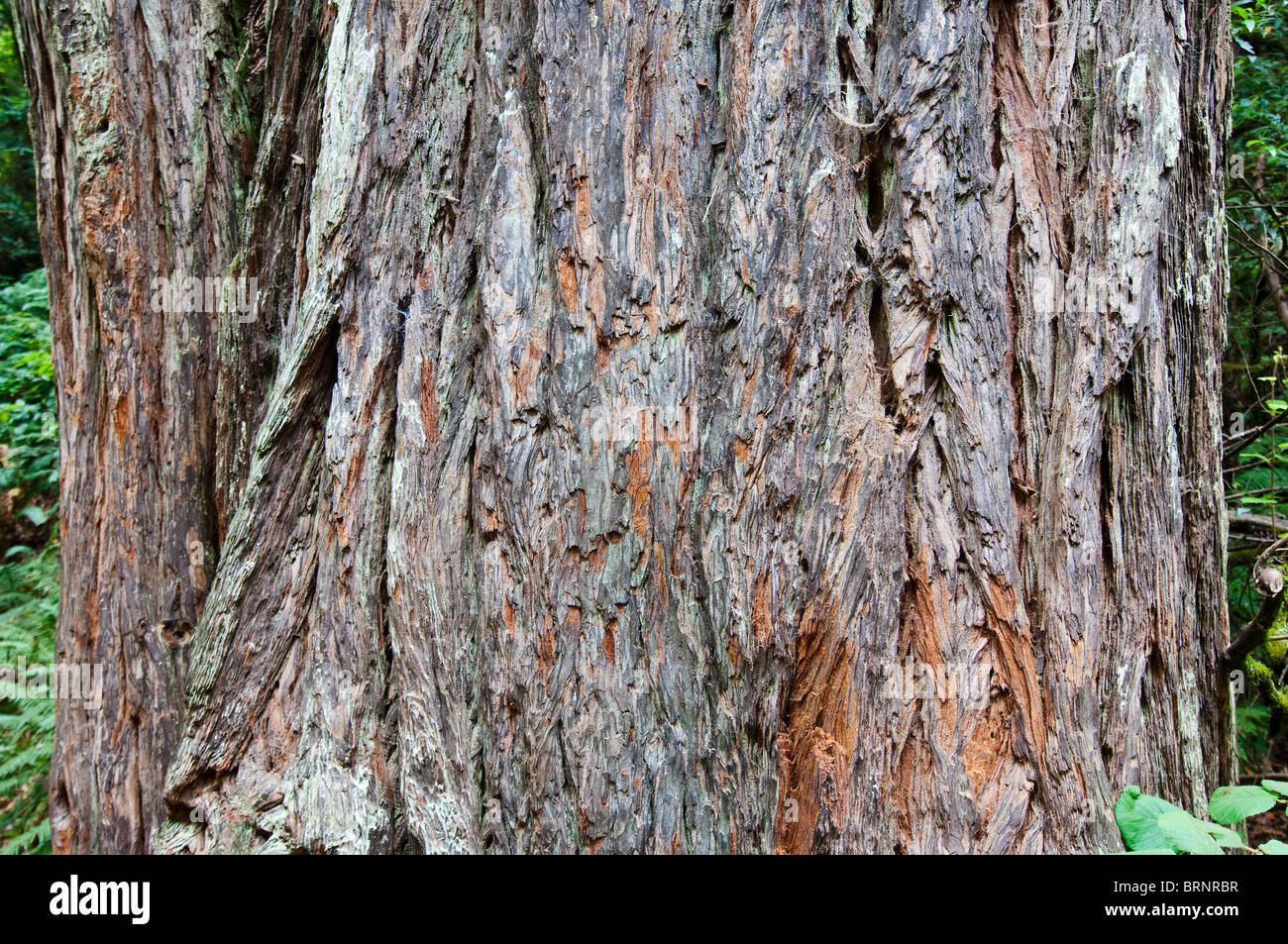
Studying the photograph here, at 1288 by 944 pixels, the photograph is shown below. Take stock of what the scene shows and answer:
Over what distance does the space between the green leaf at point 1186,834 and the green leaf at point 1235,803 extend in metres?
0.22

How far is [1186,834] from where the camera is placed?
1833 mm

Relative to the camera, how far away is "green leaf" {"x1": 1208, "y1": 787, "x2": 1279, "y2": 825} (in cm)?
200

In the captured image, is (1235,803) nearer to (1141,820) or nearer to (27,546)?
(1141,820)

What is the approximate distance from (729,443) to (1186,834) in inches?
56.8

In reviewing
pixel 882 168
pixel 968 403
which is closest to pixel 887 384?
pixel 968 403

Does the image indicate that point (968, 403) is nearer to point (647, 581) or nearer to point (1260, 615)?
point (647, 581)

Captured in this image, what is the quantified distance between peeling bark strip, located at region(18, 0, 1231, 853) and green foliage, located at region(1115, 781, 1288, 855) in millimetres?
80

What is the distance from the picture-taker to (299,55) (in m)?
2.38

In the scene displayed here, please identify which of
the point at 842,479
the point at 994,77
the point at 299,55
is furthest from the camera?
the point at 299,55

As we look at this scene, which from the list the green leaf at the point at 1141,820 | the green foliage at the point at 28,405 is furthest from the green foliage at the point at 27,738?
the green leaf at the point at 1141,820

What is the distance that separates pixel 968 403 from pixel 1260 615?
1.44 meters

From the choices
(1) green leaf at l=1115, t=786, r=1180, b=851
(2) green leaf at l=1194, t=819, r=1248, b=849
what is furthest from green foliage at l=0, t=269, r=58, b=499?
(2) green leaf at l=1194, t=819, r=1248, b=849

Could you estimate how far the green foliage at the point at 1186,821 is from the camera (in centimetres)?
183

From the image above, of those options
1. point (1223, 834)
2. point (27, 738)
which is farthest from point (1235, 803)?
point (27, 738)
